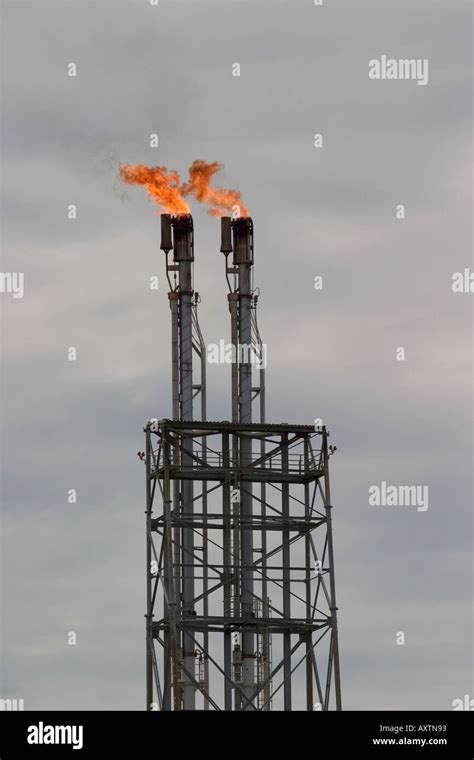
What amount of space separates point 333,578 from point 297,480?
174 inches

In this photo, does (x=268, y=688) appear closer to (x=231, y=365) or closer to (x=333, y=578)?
(x=333, y=578)

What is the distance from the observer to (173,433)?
12331 cm
